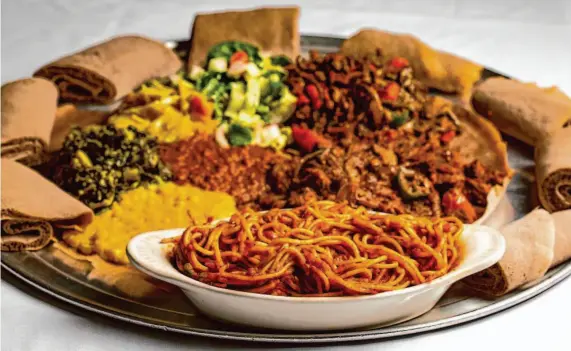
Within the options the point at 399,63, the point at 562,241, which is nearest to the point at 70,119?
the point at 399,63

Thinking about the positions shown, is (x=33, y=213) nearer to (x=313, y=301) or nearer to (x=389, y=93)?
(x=313, y=301)

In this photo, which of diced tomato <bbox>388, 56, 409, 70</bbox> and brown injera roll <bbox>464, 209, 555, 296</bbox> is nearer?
brown injera roll <bbox>464, 209, 555, 296</bbox>

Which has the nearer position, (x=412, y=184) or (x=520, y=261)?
(x=520, y=261)

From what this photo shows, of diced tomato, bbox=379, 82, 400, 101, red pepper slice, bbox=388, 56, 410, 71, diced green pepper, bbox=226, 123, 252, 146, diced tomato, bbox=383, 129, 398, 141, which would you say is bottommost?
diced green pepper, bbox=226, 123, 252, 146

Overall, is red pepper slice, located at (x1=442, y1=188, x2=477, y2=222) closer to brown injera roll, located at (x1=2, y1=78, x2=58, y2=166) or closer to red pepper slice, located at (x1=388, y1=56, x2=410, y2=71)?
red pepper slice, located at (x1=388, y1=56, x2=410, y2=71)

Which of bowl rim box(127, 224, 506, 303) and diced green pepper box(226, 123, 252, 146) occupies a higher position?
diced green pepper box(226, 123, 252, 146)

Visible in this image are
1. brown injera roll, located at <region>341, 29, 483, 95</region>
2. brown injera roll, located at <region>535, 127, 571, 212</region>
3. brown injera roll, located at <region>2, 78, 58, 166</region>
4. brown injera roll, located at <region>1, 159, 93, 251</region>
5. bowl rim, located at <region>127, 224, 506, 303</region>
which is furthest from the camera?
brown injera roll, located at <region>341, 29, 483, 95</region>

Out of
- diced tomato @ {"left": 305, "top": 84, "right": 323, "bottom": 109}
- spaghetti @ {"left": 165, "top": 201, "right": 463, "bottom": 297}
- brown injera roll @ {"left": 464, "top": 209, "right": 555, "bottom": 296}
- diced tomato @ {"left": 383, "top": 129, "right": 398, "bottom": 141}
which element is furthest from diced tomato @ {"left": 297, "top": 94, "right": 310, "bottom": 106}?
brown injera roll @ {"left": 464, "top": 209, "right": 555, "bottom": 296}
